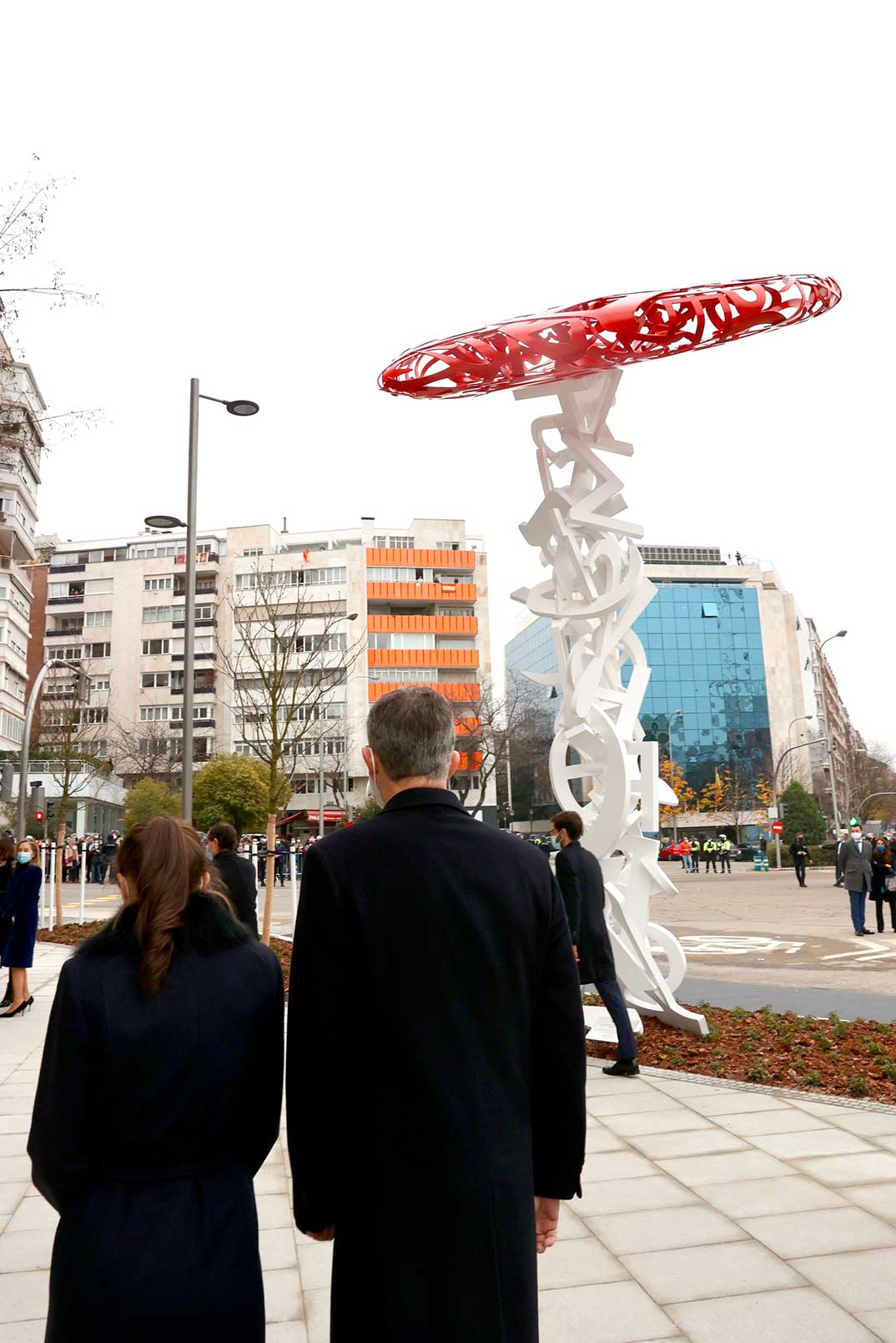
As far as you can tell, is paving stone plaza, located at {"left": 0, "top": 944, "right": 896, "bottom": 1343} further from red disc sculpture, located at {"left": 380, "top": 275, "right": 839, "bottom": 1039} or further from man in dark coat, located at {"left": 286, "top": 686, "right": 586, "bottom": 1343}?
red disc sculpture, located at {"left": 380, "top": 275, "right": 839, "bottom": 1039}

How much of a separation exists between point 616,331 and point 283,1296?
7013 millimetres

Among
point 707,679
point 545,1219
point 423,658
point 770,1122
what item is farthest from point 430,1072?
point 707,679

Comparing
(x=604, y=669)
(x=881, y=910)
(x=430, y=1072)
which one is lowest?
(x=881, y=910)

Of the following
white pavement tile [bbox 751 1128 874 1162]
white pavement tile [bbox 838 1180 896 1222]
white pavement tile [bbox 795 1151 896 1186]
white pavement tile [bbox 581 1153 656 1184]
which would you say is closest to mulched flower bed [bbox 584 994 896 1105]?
white pavement tile [bbox 751 1128 874 1162]

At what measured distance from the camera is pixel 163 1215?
2.27 metres

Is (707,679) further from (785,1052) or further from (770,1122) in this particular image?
(770,1122)

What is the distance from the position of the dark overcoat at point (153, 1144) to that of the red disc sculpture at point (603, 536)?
6634mm

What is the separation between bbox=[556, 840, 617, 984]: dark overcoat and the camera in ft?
25.0

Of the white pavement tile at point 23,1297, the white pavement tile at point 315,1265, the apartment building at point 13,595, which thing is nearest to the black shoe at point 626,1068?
the white pavement tile at point 315,1265

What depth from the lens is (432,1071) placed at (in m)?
2.26

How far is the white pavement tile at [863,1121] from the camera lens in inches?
244

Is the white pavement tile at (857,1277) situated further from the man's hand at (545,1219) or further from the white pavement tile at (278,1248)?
the white pavement tile at (278,1248)

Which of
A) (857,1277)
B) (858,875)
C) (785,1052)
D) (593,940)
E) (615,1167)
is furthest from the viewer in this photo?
(858,875)

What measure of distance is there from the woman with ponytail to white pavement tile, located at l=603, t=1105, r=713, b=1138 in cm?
439
